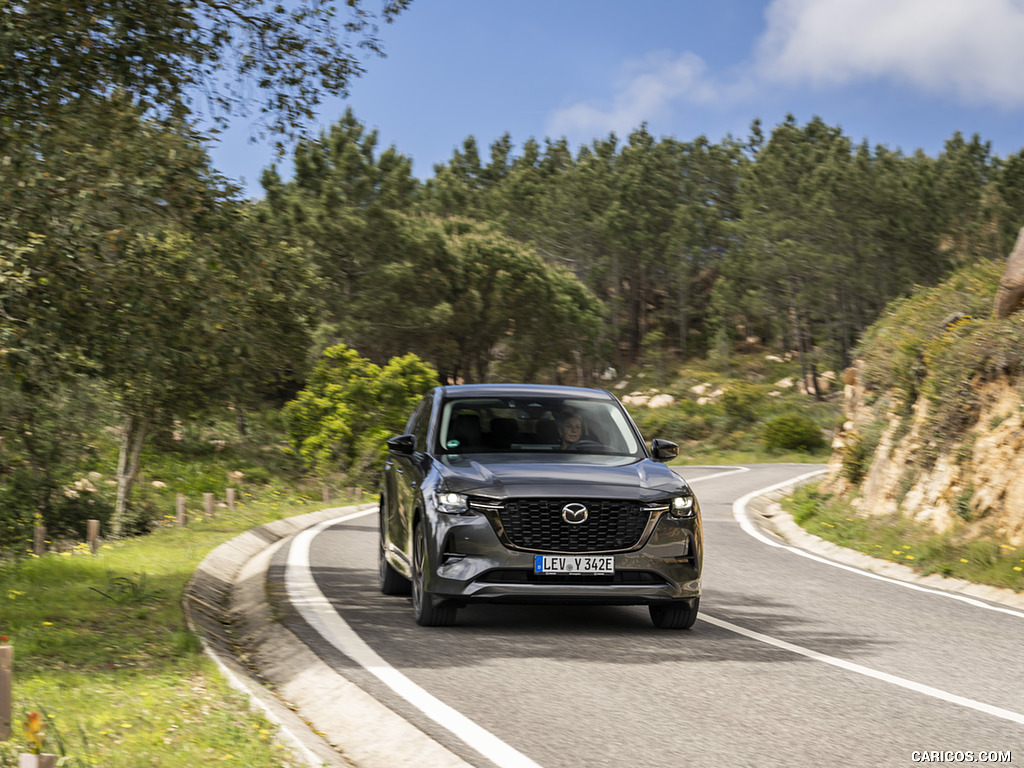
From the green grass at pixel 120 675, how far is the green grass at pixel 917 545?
794 cm

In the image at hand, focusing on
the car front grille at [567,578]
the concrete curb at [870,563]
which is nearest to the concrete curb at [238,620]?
the car front grille at [567,578]

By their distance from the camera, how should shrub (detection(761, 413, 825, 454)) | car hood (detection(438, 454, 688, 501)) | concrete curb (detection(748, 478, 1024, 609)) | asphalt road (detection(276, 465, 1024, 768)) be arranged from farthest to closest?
1. shrub (detection(761, 413, 825, 454))
2. concrete curb (detection(748, 478, 1024, 609))
3. car hood (detection(438, 454, 688, 501))
4. asphalt road (detection(276, 465, 1024, 768))

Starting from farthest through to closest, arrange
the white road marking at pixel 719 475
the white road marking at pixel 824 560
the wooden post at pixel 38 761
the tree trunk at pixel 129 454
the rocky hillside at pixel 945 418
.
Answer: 1. the white road marking at pixel 719 475
2. the tree trunk at pixel 129 454
3. the rocky hillside at pixel 945 418
4. the white road marking at pixel 824 560
5. the wooden post at pixel 38 761

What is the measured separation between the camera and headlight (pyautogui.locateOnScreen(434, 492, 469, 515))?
7.71 metres

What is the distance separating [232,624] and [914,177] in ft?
189

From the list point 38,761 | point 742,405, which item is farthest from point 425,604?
point 742,405

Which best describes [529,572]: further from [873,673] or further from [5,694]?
[5,694]

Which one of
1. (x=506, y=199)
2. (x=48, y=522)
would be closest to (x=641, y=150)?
(x=506, y=199)

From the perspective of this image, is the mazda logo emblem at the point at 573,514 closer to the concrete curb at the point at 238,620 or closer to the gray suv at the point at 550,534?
the gray suv at the point at 550,534

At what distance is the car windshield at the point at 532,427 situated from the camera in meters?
8.96

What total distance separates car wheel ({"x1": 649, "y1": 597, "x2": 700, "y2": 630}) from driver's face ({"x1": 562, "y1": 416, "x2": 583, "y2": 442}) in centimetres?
163

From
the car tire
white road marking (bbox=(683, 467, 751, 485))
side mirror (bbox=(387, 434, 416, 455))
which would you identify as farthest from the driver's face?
white road marking (bbox=(683, 467, 751, 485))

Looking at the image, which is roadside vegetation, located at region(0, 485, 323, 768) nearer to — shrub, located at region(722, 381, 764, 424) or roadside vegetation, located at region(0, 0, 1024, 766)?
roadside vegetation, located at region(0, 0, 1024, 766)

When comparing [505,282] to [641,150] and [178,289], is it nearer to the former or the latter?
[641,150]
